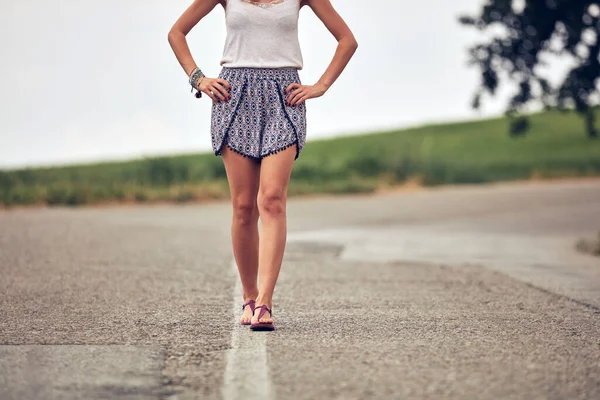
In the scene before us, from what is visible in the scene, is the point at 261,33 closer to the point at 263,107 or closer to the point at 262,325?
the point at 263,107

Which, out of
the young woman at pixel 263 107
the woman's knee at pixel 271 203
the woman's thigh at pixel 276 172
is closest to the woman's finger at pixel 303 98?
the young woman at pixel 263 107

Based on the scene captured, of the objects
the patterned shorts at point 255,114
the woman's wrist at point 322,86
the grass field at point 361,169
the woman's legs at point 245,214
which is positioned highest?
the woman's wrist at point 322,86

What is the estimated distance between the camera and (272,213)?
251 inches

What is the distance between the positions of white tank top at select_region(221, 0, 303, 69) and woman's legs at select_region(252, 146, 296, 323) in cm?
54

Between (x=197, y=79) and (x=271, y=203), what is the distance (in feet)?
2.79

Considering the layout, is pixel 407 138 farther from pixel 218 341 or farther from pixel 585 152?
pixel 218 341

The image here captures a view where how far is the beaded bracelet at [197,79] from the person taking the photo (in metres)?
6.45

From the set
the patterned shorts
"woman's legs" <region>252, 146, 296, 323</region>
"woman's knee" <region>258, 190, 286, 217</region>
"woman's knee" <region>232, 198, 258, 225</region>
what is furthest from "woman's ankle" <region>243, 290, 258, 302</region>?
the patterned shorts

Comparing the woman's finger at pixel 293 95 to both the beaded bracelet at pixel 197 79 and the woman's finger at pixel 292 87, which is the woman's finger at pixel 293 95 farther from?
the beaded bracelet at pixel 197 79

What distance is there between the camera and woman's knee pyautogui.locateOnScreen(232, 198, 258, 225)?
21.5 ft

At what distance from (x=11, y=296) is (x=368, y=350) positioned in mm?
3478

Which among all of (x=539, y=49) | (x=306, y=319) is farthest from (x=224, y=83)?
(x=539, y=49)

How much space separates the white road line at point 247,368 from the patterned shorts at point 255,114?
106 centimetres

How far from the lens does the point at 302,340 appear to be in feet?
18.7
